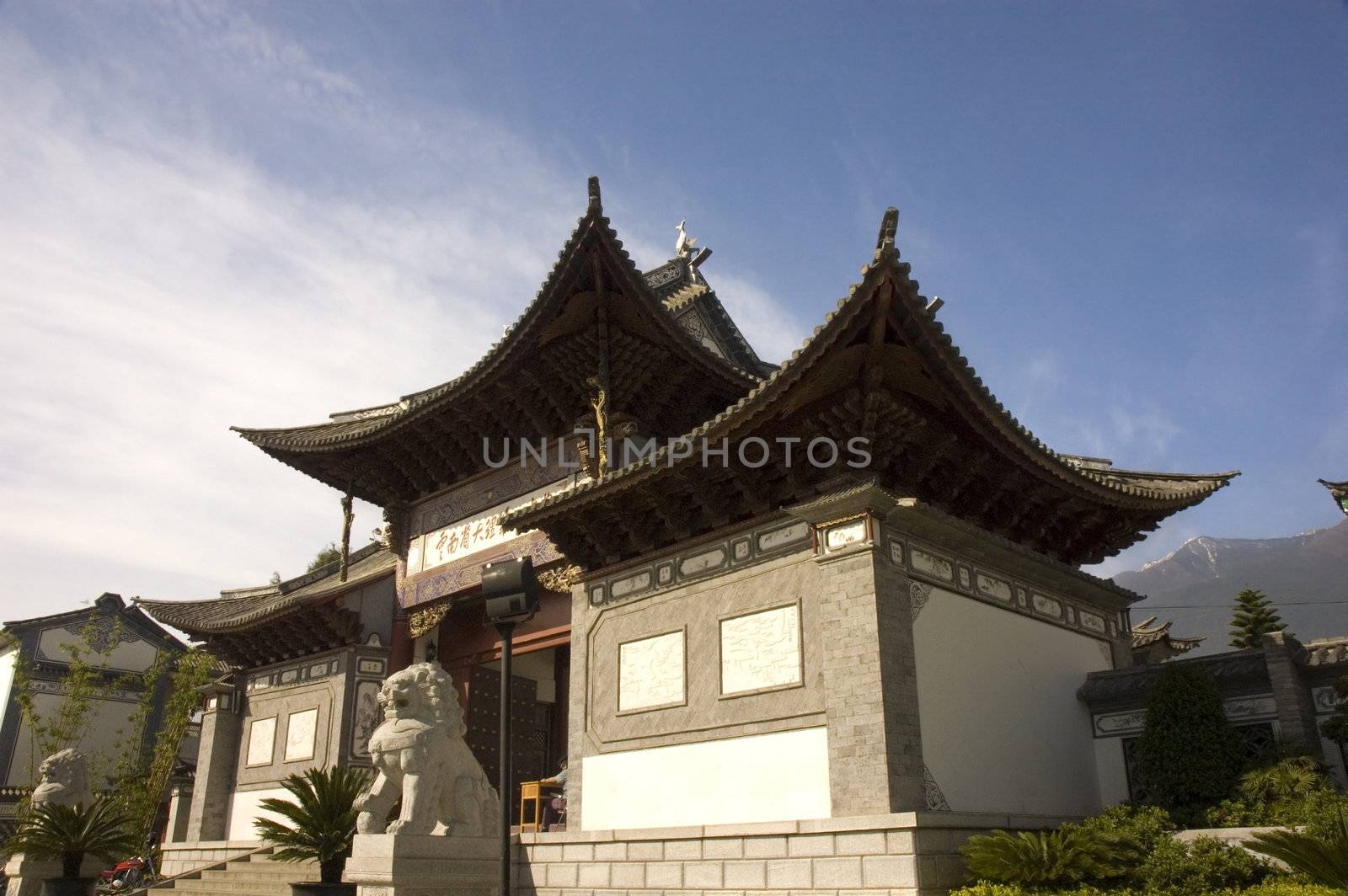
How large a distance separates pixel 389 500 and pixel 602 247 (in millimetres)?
7251

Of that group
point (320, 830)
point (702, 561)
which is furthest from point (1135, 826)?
point (320, 830)

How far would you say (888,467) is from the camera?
10.8 meters

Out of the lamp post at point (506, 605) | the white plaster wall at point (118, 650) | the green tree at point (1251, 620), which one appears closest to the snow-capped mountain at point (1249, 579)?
the green tree at point (1251, 620)

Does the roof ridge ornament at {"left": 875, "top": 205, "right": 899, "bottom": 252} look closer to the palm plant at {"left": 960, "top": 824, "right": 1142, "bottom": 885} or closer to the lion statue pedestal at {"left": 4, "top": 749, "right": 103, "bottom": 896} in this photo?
the palm plant at {"left": 960, "top": 824, "right": 1142, "bottom": 885}

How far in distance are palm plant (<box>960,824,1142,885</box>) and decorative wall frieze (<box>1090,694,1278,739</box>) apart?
292 centimetres

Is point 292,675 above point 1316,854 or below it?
above

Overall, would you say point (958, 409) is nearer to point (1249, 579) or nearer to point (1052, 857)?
point (1052, 857)

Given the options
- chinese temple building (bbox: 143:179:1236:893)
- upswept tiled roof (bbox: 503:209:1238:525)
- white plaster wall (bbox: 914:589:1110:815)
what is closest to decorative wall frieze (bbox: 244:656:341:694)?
chinese temple building (bbox: 143:179:1236:893)

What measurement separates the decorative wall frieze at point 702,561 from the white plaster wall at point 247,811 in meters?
7.93

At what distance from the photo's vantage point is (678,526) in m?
12.2

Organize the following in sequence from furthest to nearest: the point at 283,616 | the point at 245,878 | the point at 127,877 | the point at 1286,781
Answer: the point at 127,877
the point at 283,616
the point at 245,878
the point at 1286,781

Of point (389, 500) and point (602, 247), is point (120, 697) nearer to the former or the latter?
point (389, 500)

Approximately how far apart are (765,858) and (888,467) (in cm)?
406

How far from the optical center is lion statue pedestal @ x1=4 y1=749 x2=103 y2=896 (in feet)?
50.8
